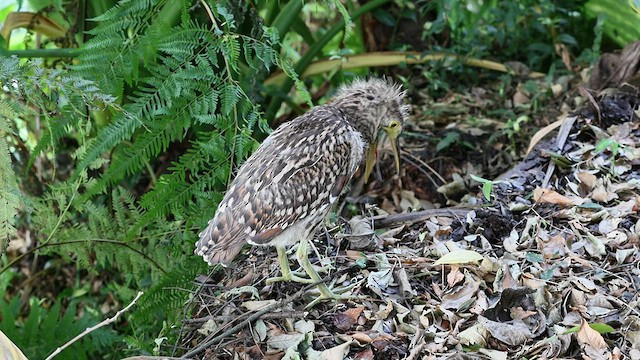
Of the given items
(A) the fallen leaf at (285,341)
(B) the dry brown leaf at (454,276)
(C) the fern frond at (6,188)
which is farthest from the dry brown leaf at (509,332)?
(C) the fern frond at (6,188)

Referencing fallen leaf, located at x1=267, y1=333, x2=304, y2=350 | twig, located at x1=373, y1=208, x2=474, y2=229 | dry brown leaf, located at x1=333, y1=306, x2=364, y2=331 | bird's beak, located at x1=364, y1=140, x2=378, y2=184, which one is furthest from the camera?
bird's beak, located at x1=364, y1=140, x2=378, y2=184

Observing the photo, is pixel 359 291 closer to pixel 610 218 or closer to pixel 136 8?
pixel 610 218

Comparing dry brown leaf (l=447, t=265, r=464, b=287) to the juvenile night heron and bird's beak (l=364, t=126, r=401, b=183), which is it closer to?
the juvenile night heron

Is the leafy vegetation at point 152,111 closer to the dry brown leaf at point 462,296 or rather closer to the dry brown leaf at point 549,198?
the dry brown leaf at point 549,198

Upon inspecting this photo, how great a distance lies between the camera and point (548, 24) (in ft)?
19.6

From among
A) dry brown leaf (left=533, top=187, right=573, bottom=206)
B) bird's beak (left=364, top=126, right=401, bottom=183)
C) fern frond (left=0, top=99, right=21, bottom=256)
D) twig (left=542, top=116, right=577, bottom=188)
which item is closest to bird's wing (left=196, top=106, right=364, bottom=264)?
bird's beak (left=364, top=126, right=401, bottom=183)

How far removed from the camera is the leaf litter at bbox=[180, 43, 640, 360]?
3475 mm

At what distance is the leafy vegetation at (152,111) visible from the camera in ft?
13.0

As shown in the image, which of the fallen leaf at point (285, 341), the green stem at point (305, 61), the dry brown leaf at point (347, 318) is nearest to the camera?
the fallen leaf at point (285, 341)

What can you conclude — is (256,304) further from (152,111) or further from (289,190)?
(152,111)

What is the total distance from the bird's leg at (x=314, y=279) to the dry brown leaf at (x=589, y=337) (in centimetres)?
100

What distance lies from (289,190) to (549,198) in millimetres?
1382

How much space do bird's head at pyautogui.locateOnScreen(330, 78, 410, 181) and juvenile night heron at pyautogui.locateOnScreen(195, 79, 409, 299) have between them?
13 centimetres

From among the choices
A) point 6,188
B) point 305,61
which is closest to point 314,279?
point 6,188
